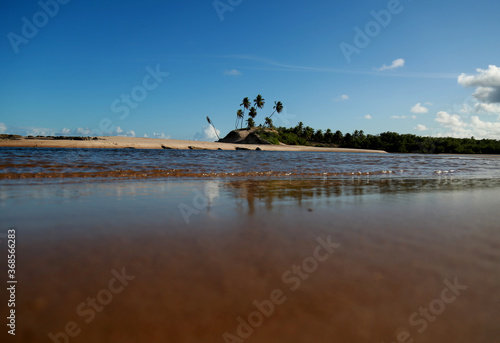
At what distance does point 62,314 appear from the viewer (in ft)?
4.95

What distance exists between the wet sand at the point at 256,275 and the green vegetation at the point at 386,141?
6995 centimetres

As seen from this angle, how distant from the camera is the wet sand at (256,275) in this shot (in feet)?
4.70

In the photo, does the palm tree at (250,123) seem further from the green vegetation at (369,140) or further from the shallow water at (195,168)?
the shallow water at (195,168)

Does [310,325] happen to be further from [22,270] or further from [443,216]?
[443,216]

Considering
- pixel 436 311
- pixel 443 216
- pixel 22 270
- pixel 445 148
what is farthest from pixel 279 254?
pixel 445 148

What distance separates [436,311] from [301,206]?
2.82 meters

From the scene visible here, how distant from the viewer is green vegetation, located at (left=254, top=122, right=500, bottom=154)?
75.4 m

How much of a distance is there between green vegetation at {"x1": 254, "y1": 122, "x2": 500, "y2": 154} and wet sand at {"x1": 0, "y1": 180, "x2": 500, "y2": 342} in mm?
69950

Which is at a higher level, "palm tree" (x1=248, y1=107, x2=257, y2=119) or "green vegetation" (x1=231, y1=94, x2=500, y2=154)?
"palm tree" (x1=248, y1=107, x2=257, y2=119)

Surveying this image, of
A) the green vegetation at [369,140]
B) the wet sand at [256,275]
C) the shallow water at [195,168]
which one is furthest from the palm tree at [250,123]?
the wet sand at [256,275]

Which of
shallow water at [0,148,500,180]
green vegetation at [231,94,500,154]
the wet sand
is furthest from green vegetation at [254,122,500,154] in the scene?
the wet sand

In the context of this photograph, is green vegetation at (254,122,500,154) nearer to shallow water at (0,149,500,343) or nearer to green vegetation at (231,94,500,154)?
green vegetation at (231,94,500,154)

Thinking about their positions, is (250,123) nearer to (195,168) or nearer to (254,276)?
(195,168)

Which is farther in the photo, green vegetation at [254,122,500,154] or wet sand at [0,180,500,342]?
green vegetation at [254,122,500,154]
